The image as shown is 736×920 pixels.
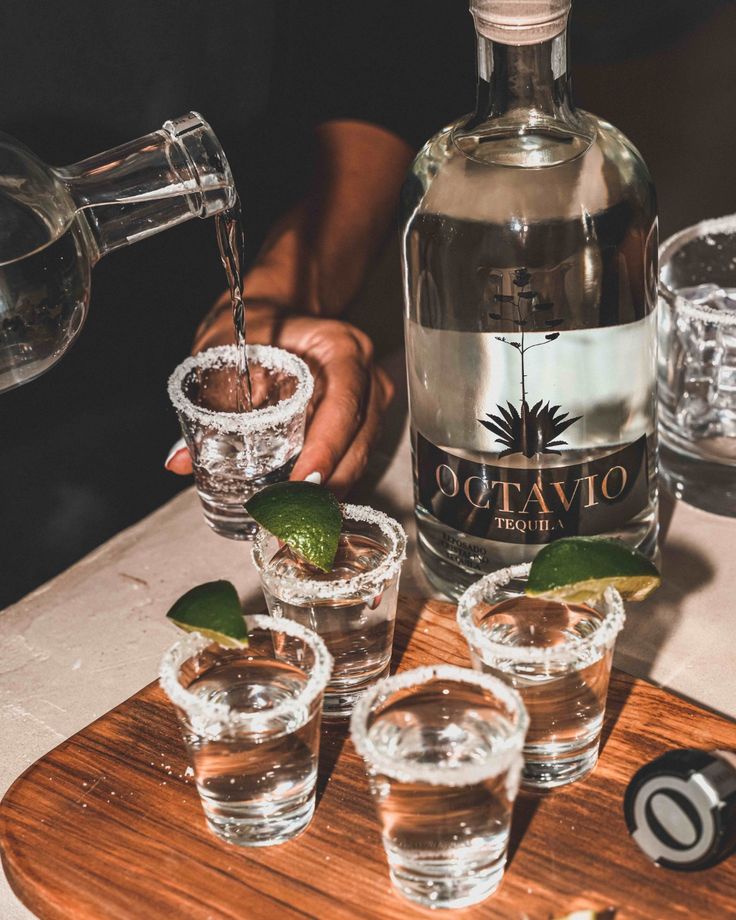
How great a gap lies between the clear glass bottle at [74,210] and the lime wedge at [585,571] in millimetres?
368

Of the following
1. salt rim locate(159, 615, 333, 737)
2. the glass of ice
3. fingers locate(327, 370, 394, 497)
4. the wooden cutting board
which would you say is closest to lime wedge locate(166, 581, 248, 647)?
salt rim locate(159, 615, 333, 737)

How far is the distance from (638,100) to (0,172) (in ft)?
9.07

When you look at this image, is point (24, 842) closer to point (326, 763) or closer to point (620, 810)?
point (326, 763)

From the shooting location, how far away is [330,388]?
3.84 ft

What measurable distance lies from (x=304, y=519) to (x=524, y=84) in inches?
13.8

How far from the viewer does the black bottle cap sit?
70cm

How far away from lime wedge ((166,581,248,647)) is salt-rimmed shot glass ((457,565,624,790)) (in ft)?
0.47

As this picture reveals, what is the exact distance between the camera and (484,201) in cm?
85

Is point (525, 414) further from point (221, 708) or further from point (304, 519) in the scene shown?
point (221, 708)

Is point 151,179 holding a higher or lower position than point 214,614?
higher

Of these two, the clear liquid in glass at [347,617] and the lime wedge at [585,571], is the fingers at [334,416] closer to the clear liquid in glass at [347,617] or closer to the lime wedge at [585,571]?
the clear liquid in glass at [347,617]

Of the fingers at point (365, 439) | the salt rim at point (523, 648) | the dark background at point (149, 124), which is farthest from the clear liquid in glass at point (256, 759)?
the dark background at point (149, 124)

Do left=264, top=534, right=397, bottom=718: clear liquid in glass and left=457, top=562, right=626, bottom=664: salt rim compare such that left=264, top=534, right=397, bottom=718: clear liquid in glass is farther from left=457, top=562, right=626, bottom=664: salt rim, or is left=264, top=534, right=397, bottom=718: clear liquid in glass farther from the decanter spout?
the decanter spout

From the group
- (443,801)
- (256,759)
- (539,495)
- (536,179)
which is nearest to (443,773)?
(443,801)
